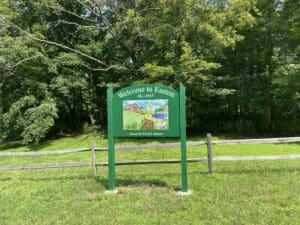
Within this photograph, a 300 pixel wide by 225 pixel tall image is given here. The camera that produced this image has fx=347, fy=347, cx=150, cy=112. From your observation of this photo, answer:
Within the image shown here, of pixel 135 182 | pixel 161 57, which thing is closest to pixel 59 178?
pixel 135 182

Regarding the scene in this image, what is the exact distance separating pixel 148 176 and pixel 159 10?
398 inches

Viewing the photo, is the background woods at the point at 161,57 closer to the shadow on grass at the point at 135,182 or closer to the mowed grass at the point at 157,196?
the mowed grass at the point at 157,196

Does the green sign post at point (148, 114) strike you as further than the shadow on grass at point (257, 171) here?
Result: No

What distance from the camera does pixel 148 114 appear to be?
22.7 feet

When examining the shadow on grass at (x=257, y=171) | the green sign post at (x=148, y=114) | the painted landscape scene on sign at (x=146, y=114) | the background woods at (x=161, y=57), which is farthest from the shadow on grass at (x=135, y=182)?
the background woods at (x=161, y=57)

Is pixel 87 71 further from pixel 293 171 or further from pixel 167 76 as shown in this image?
pixel 293 171

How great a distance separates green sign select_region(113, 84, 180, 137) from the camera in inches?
268

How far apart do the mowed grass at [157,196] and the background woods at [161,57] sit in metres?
7.56

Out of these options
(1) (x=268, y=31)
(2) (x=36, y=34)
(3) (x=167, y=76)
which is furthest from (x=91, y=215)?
(1) (x=268, y=31)

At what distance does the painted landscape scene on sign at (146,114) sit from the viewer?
684 cm

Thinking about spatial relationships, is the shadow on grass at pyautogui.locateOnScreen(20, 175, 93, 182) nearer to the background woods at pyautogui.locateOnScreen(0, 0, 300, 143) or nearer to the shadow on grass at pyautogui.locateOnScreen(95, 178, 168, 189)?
the shadow on grass at pyautogui.locateOnScreen(95, 178, 168, 189)

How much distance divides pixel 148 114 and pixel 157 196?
5.23 ft

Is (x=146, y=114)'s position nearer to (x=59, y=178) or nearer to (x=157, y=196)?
(x=157, y=196)

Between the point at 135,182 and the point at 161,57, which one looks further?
the point at 161,57
